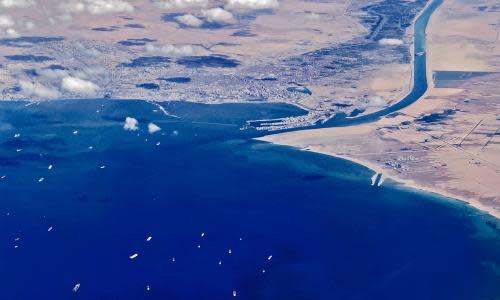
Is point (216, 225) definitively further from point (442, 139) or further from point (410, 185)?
point (442, 139)

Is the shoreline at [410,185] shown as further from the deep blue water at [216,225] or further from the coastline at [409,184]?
the deep blue water at [216,225]

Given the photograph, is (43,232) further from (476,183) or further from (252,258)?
(476,183)

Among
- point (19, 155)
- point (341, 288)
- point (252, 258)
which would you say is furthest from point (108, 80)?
point (341, 288)

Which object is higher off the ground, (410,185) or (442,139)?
(442,139)

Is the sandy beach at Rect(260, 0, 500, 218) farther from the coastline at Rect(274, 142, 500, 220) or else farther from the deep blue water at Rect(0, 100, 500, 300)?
the deep blue water at Rect(0, 100, 500, 300)

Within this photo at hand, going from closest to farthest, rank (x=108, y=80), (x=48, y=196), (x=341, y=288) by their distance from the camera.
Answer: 1. (x=341, y=288)
2. (x=48, y=196)
3. (x=108, y=80)

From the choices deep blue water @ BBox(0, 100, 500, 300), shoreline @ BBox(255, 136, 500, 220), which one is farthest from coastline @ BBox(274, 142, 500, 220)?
deep blue water @ BBox(0, 100, 500, 300)

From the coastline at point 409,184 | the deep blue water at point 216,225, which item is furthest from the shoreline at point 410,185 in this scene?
the deep blue water at point 216,225

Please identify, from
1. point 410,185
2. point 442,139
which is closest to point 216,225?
point 410,185
